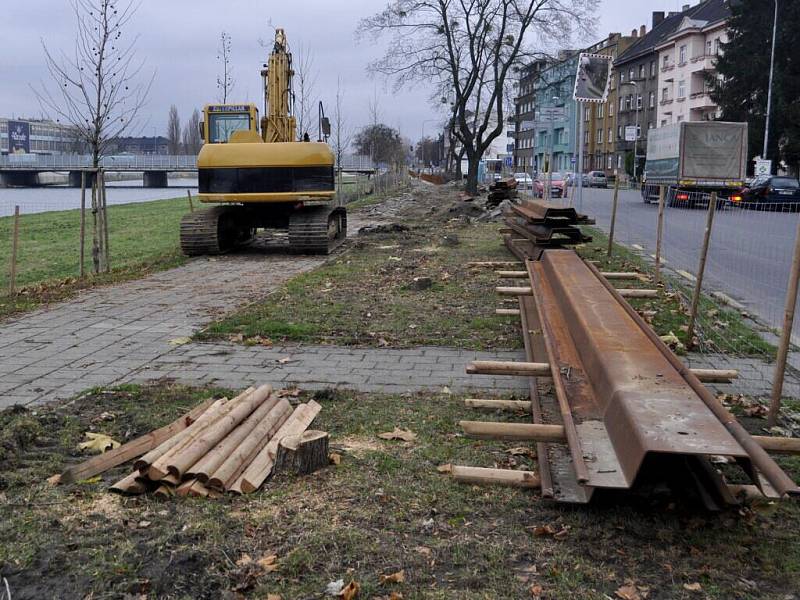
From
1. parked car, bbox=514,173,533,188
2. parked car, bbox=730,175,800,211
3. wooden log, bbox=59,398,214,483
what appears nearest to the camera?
wooden log, bbox=59,398,214,483

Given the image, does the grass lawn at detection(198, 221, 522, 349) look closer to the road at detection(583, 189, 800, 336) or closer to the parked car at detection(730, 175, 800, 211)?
the road at detection(583, 189, 800, 336)

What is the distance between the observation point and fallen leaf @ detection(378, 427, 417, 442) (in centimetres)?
526

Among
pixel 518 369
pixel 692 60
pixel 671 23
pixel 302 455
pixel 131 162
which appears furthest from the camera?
pixel 671 23

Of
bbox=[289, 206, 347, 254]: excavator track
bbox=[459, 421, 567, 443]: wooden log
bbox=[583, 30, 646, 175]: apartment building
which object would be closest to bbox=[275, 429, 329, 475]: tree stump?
bbox=[459, 421, 567, 443]: wooden log

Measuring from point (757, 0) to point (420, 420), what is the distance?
51507mm

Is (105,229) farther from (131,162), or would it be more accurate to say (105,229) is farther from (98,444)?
(131,162)

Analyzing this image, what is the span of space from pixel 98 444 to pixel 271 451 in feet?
3.79

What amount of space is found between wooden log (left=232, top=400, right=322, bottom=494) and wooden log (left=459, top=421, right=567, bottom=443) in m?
1.11

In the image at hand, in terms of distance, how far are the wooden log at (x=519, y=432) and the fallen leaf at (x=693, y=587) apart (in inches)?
44.2

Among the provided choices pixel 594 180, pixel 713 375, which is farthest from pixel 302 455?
pixel 594 180

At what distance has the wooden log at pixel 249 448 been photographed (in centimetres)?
433

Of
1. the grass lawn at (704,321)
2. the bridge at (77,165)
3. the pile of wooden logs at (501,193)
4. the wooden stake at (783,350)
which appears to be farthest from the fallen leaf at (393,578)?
the bridge at (77,165)

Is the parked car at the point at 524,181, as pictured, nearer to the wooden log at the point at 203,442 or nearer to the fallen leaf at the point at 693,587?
the wooden log at the point at 203,442

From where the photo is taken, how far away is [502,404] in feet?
18.8
